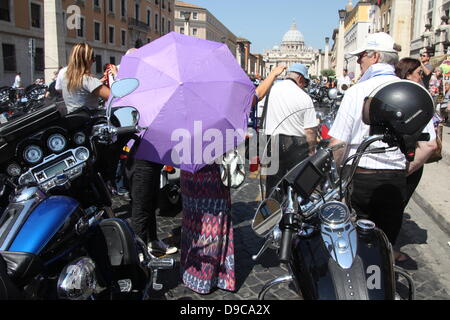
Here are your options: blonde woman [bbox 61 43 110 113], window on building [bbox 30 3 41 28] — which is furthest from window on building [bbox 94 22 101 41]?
blonde woman [bbox 61 43 110 113]

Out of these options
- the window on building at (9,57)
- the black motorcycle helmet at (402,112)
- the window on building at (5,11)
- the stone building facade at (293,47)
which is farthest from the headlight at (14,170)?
the stone building facade at (293,47)

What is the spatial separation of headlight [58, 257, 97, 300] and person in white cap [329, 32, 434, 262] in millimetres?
1555

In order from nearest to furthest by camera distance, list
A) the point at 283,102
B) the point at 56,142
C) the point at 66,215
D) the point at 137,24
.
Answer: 1. the point at 66,215
2. the point at 56,142
3. the point at 283,102
4. the point at 137,24

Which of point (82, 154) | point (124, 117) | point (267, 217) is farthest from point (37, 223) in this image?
point (267, 217)

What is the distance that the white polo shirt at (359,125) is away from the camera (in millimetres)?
2537

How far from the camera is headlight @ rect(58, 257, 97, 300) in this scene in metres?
1.64

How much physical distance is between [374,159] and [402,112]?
3.27 ft

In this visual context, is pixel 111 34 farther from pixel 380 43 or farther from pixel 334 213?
pixel 334 213

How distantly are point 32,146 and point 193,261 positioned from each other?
1597 millimetres

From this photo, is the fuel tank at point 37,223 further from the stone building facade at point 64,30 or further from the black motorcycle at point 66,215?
the stone building facade at point 64,30

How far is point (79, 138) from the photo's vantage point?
1970mm

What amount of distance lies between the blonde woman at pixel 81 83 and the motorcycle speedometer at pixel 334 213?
2637 mm

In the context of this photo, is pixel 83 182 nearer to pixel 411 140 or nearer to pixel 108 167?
pixel 108 167

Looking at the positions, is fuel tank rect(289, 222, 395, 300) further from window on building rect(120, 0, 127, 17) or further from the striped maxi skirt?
window on building rect(120, 0, 127, 17)
